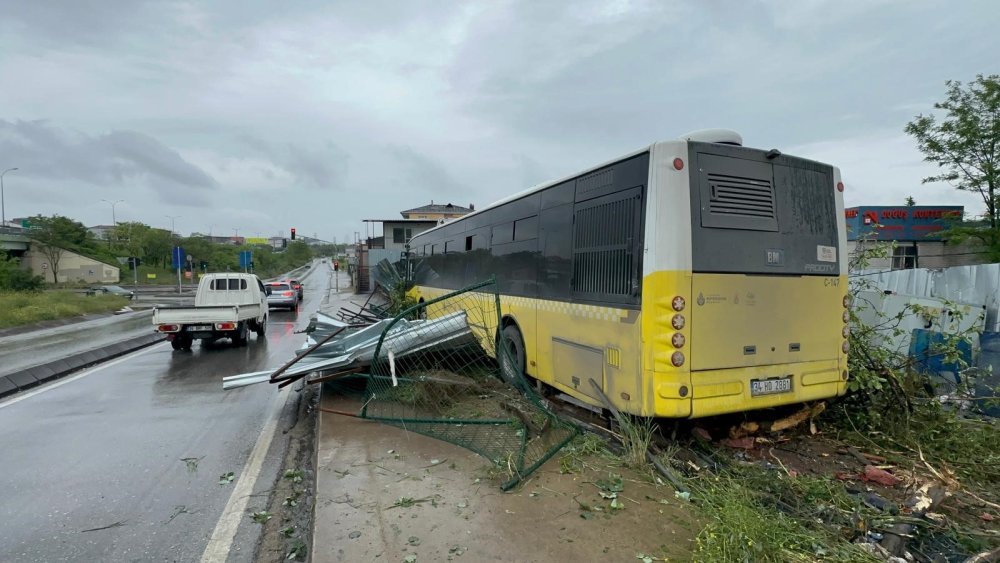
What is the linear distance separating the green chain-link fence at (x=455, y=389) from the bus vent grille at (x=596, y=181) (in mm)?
1533

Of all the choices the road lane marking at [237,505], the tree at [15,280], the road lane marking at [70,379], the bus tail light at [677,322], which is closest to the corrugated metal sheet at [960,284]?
the bus tail light at [677,322]

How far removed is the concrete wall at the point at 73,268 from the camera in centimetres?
5644

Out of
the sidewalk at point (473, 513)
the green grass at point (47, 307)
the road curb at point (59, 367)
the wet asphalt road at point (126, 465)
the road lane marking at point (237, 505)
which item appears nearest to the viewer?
the sidewalk at point (473, 513)

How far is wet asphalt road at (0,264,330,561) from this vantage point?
3721mm

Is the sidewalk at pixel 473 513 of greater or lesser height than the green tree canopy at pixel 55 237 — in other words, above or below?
below

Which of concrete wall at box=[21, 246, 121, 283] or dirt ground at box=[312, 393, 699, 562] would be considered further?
concrete wall at box=[21, 246, 121, 283]

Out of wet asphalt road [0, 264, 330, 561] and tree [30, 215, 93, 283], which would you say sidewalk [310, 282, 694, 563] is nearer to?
wet asphalt road [0, 264, 330, 561]

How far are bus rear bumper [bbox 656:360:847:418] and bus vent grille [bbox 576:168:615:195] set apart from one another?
2148 mm

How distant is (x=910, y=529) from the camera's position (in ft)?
11.0

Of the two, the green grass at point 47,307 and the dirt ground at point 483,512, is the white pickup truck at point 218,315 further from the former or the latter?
the dirt ground at point 483,512

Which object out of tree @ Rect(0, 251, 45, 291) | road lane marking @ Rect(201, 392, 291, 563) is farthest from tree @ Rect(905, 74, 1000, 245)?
tree @ Rect(0, 251, 45, 291)

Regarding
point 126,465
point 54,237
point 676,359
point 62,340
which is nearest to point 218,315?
point 62,340

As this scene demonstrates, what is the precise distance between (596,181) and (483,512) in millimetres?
3595

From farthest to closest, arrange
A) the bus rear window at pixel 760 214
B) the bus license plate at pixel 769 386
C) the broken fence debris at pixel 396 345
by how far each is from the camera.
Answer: the broken fence debris at pixel 396 345 → the bus license plate at pixel 769 386 → the bus rear window at pixel 760 214
